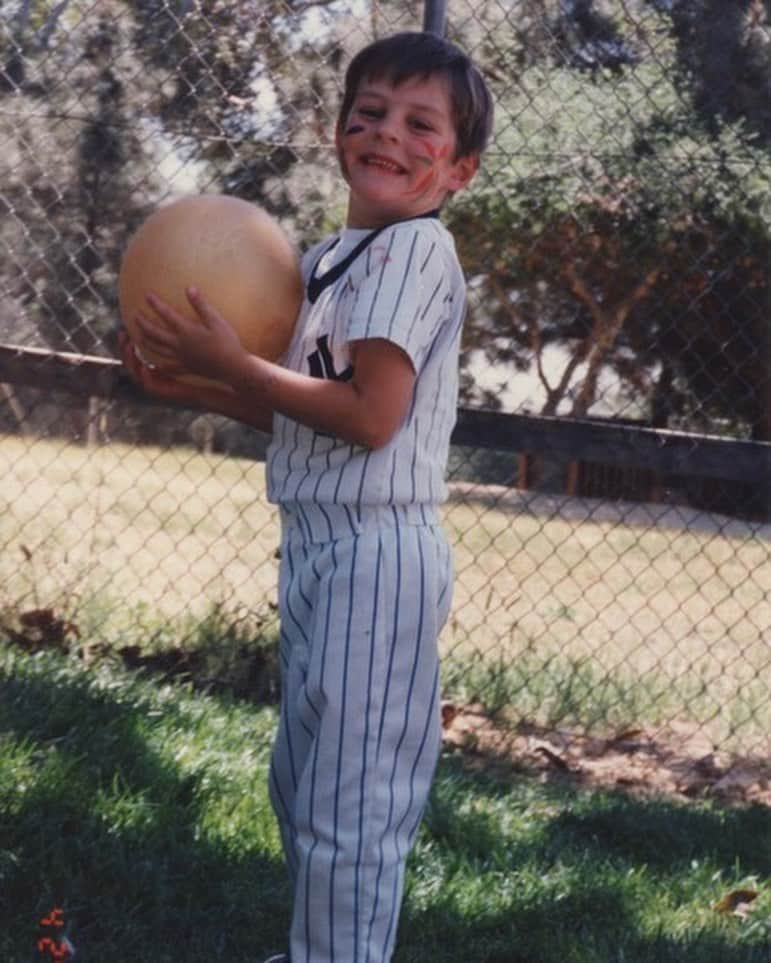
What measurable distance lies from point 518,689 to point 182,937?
87.1 inches

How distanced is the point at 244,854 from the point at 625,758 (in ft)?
6.02

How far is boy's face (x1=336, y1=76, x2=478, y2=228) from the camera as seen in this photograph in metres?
2.47

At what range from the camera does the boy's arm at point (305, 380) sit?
2338 millimetres

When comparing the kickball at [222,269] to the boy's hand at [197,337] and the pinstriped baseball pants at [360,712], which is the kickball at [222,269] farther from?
the pinstriped baseball pants at [360,712]

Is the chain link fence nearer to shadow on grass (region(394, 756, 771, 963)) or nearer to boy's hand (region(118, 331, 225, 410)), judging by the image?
shadow on grass (region(394, 756, 771, 963))

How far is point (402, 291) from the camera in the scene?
2375mm

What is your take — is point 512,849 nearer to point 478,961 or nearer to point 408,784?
point 478,961

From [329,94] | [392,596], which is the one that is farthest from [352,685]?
[329,94]

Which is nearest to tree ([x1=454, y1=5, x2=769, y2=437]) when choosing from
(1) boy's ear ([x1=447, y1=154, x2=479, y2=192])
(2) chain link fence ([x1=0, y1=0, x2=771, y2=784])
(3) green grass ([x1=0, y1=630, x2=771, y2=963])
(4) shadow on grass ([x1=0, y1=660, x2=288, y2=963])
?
(2) chain link fence ([x1=0, y1=0, x2=771, y2=784])

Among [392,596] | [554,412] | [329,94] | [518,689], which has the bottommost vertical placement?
[518,689]

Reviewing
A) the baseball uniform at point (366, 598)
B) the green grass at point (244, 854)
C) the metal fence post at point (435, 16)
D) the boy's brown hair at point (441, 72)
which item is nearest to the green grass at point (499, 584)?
the green grass at point (244, 854)

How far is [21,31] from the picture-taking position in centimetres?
530

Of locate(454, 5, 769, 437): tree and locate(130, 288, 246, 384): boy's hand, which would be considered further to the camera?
locate(454, 5, 769, 437): tree

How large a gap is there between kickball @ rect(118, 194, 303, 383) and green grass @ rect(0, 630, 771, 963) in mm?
1140
